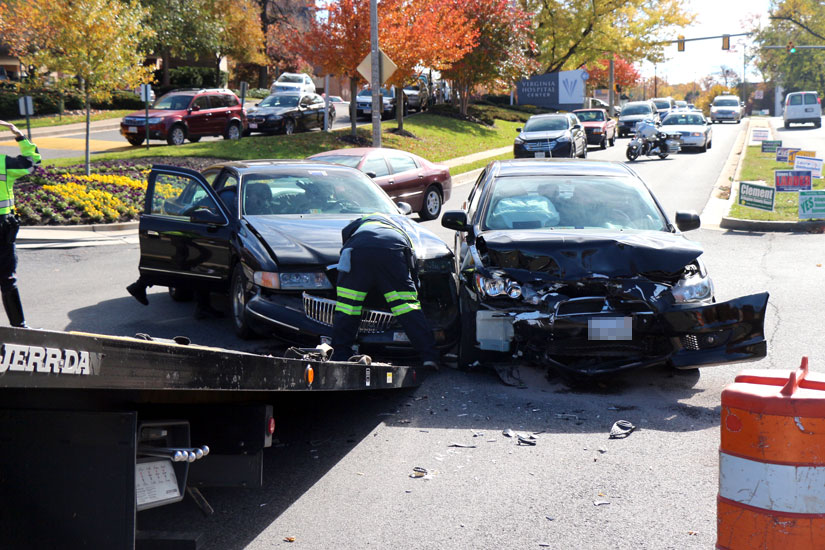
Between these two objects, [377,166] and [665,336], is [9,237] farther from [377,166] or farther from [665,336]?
[377,166]

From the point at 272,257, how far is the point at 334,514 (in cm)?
346

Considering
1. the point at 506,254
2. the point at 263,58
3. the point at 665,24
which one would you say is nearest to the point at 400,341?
the point at 506,254

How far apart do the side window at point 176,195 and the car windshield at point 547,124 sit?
21076 mm

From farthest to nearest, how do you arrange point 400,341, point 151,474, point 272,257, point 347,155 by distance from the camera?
1. point 347,155
2. point 272,257
3. point 400,341
4. point 151,474

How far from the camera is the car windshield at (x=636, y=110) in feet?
146

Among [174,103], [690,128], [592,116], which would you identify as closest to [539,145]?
[690,128]

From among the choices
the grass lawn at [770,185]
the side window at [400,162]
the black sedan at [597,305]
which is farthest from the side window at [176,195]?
the grass lawn at [770,185]

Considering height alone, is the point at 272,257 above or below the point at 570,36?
below

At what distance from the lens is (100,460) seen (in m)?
2.89

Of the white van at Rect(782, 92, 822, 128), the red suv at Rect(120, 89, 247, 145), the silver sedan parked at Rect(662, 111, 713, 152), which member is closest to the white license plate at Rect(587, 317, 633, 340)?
the red suv at Rect(120, 89, 247, 145)

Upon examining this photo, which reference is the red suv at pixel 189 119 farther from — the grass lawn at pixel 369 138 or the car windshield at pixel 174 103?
the grass lawn at pixel 369 138

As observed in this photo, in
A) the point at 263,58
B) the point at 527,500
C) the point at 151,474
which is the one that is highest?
the point at 263,58

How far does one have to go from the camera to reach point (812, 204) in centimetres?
1496

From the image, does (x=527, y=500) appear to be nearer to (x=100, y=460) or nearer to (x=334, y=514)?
(x=334, y=514)
